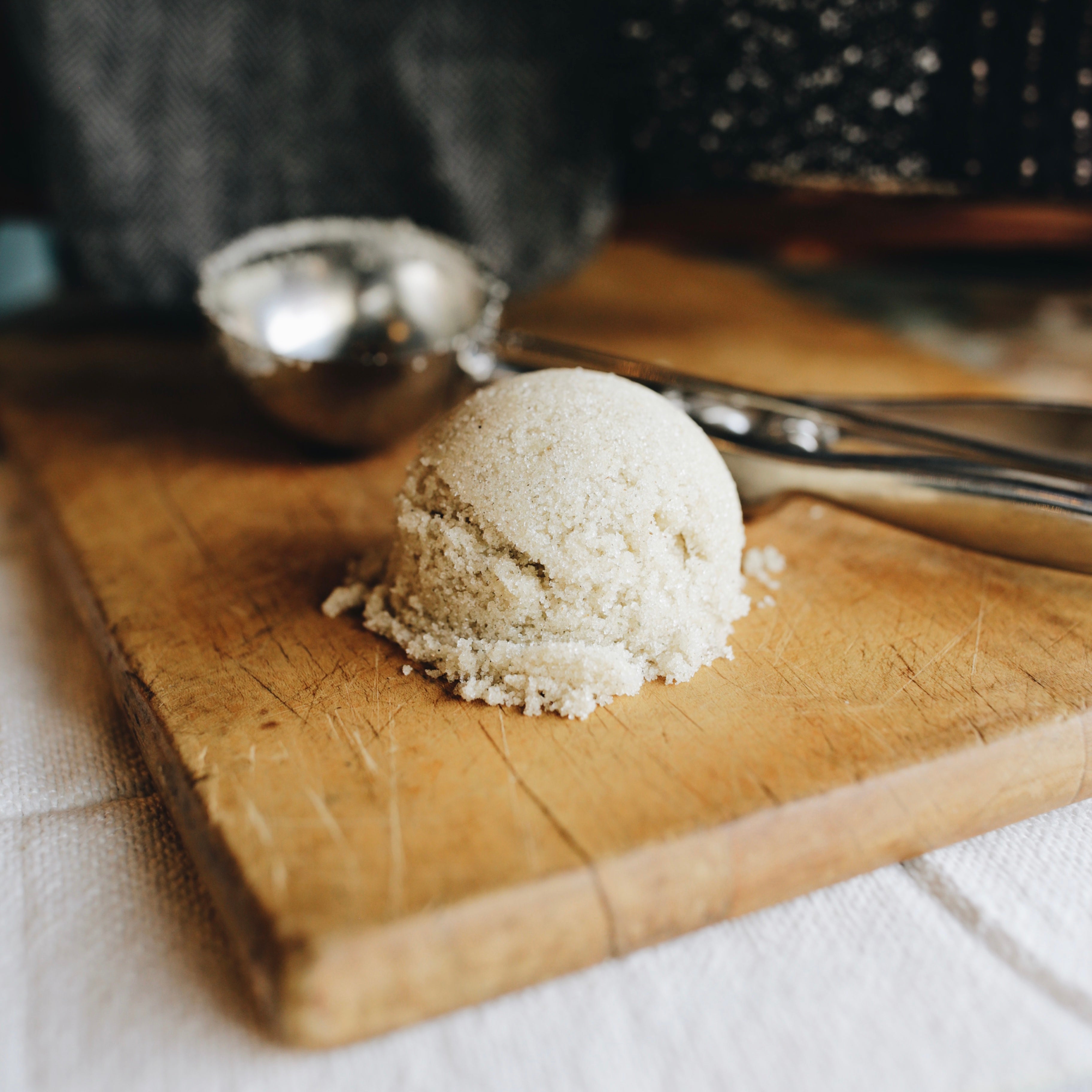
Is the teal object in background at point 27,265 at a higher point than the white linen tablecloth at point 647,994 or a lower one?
higher

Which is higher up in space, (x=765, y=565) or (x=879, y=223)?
(x=879, y=223)

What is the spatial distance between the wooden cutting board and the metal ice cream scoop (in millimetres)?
56

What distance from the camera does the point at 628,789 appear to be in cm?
53

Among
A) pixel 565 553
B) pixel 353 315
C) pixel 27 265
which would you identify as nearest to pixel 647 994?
pixel 565 553

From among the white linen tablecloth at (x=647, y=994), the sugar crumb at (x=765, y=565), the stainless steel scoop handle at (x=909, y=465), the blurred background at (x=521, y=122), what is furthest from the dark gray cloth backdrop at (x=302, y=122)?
the white linen tablecloth at (x=647, y=994)

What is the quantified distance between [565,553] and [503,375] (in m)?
0.36

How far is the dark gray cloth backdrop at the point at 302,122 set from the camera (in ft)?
3.64

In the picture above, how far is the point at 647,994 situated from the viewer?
0.48 m

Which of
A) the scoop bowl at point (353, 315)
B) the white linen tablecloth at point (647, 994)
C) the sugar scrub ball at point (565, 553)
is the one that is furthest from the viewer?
the scoop bowl at point (353, 315)

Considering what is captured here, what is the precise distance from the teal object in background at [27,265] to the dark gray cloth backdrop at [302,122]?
0.22 m

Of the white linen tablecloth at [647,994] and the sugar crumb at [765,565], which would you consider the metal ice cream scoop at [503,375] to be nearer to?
the sugar crumb at [765,565]

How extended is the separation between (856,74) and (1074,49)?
0.21 metres

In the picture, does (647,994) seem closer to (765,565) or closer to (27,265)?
(765,565)

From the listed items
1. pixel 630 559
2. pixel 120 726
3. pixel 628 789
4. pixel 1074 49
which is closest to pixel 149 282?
pixel 120 726
